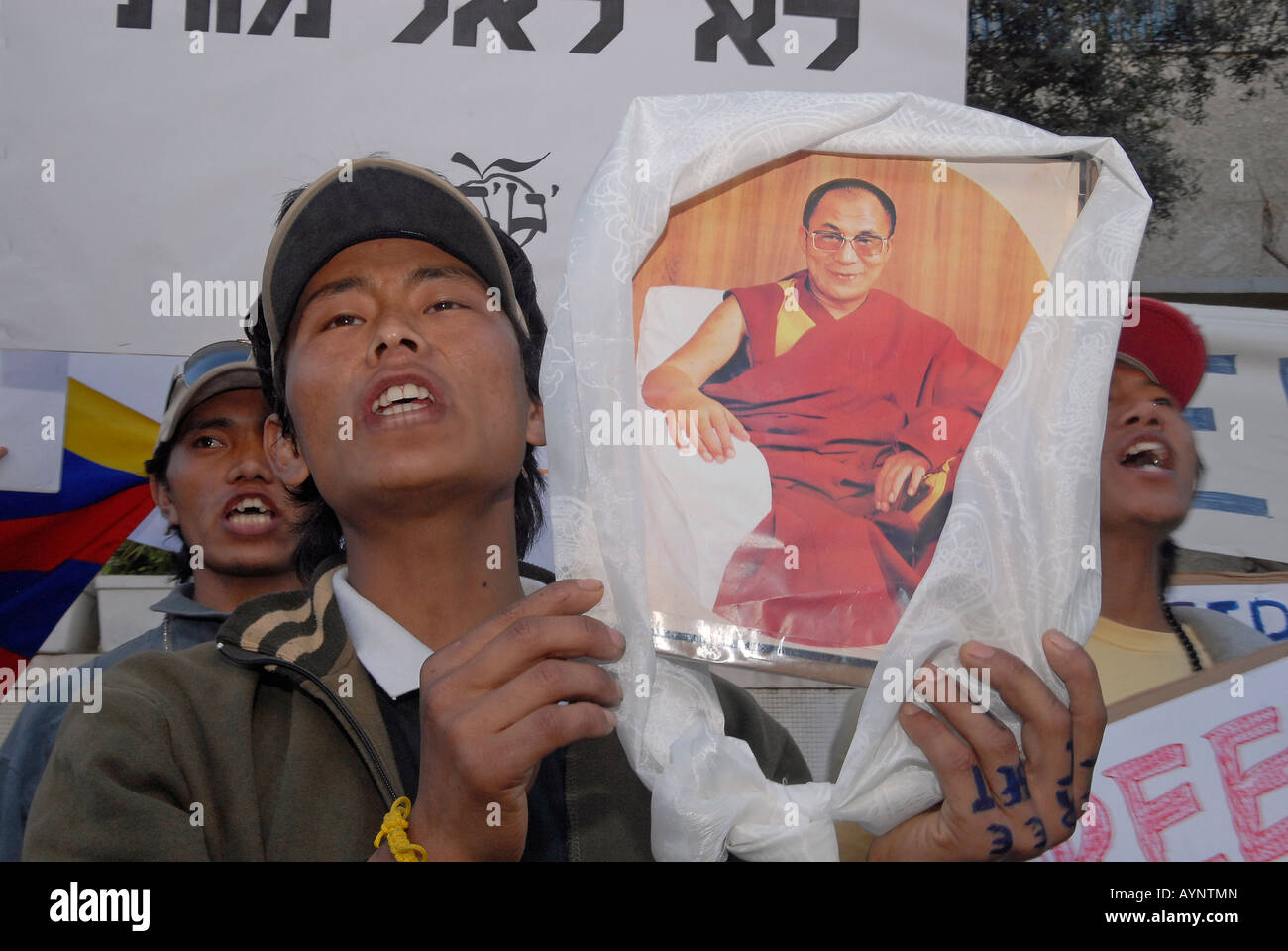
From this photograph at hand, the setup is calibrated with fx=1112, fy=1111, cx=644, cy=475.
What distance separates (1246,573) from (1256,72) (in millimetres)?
1855

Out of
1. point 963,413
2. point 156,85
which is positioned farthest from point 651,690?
point 156,85

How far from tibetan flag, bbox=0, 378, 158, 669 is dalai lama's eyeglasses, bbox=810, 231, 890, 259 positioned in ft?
5.09

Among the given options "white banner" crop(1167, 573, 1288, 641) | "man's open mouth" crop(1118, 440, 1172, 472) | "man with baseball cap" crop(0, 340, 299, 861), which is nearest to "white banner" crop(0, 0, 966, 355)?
"man with baseball cap" crop(0, 340, 299, 861)

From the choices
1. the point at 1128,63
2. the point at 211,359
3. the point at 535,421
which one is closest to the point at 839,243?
the point at 535,421

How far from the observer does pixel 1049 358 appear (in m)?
1.24

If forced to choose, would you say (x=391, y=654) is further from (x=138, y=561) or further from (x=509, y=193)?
(x=138, y=561)

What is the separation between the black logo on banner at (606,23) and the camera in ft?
6.64

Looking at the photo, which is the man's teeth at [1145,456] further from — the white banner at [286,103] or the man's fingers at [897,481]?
the man's fingers at [897,481]

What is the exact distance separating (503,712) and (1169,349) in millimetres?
1636

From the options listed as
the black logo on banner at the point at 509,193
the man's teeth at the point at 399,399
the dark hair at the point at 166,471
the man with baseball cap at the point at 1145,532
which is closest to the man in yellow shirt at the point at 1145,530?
the man with baseball cap at the point at 1145,532

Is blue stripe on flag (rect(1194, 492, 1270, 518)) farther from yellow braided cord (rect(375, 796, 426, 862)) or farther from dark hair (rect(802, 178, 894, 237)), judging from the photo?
yellow braided cord (rect(375, 796, 426, 862))

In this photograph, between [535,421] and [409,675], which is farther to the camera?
[535,421]

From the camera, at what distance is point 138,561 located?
2512 mm

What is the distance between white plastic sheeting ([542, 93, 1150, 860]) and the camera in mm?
1181
